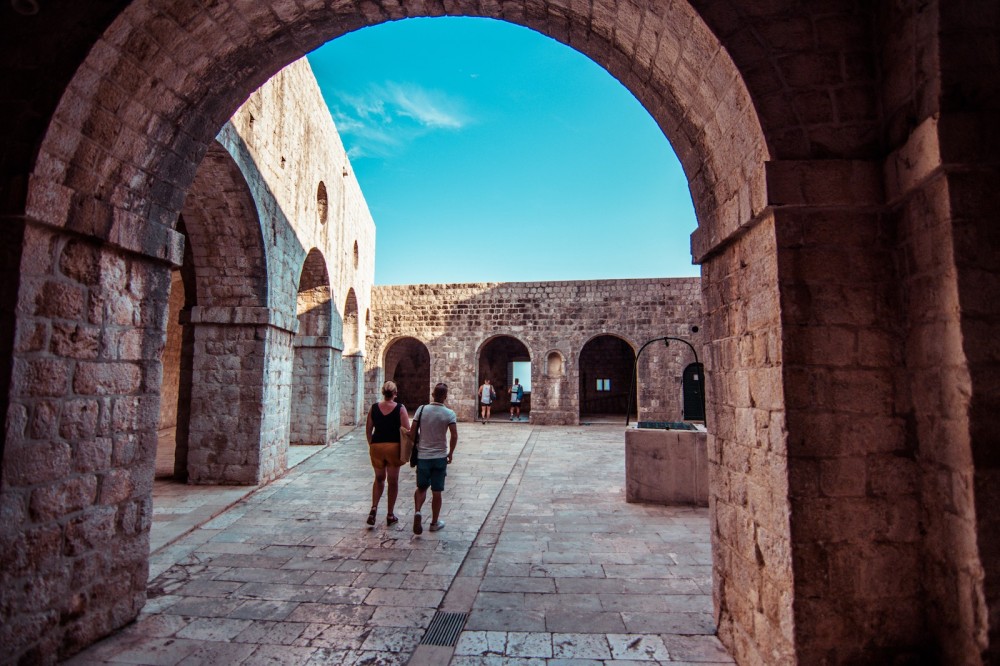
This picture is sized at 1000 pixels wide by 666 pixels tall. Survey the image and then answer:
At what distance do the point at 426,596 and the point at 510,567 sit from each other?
84 cm

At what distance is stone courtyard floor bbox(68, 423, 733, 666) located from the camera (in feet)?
9.45

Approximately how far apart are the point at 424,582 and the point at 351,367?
34.4 feet

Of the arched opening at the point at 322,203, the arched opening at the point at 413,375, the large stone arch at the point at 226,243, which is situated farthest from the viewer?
the arched opening at the point at 413,375

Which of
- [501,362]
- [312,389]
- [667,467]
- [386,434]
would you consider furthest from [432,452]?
[501,362]

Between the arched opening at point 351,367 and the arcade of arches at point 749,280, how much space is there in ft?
33.1

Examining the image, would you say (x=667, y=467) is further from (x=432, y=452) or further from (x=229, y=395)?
(x=229, y=395)

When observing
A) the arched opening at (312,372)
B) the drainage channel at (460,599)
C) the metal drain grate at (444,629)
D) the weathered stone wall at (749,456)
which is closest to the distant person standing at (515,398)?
the arched opening at (312,372)

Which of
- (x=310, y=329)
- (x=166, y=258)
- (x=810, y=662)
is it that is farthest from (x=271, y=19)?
(x=310, y=329)

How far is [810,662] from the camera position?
219 cm

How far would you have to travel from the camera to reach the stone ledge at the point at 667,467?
19.7 feet

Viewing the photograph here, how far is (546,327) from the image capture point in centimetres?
1589

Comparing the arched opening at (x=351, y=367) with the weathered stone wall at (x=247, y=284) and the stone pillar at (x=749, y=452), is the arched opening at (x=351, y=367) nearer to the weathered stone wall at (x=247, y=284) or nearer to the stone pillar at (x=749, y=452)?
the weathered stone wall at (x=247, y=284)

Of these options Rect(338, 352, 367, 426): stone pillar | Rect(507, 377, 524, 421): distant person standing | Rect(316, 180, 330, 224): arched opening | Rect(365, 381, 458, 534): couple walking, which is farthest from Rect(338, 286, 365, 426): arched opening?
Rect(365, 381, 458, 534): couple walking

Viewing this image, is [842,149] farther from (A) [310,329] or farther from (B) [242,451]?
(A) [310,329]
